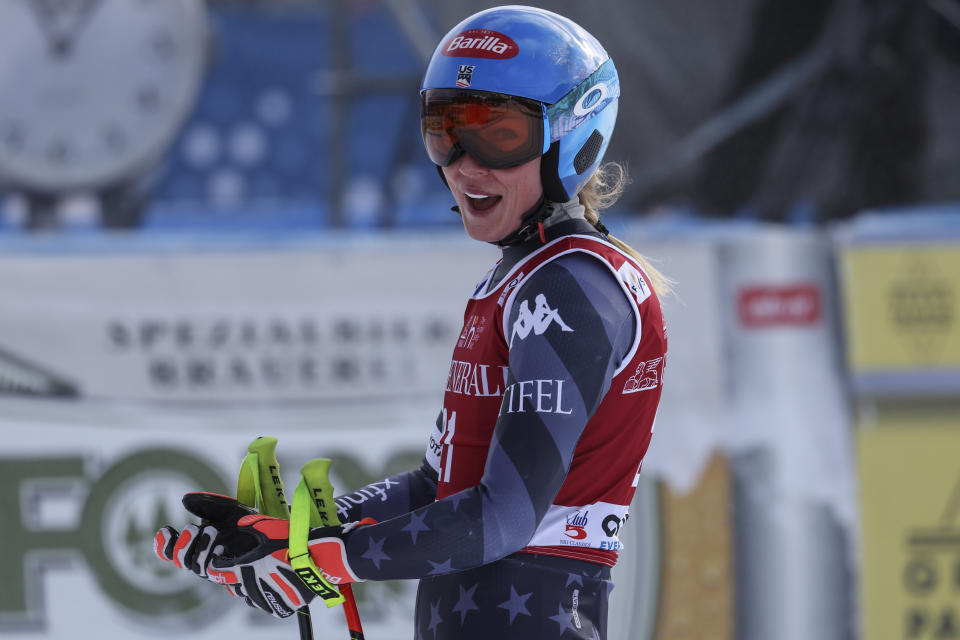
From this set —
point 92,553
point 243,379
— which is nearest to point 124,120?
point 243,379

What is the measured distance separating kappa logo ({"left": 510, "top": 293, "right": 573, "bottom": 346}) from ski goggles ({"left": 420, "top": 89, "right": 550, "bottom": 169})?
30cm

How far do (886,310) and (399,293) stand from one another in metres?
→ 2.05

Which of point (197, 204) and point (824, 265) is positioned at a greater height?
point (197, 204)

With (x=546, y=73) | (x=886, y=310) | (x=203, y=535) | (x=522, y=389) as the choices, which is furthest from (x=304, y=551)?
(x=886, y=310)

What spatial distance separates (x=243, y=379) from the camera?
4.46m

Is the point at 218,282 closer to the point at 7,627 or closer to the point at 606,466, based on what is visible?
the point at 7,627

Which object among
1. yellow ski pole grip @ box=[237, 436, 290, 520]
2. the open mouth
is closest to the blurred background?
yellow ski pole grip @ box=[237, 436, 290, 520]

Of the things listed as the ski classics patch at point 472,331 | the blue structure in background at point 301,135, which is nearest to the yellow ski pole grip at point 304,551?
the ski classics patch at point 472,331

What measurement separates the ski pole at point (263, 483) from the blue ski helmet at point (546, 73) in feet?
2.28

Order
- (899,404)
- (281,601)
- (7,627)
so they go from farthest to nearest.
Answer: (899,404) → (7,627) → (281,601)

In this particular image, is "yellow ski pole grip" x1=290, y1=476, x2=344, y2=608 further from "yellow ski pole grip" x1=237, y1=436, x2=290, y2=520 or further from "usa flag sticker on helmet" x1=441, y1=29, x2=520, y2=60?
"usa flag sticker on helmet" x1=441, y1=29, x2=520, y2=60

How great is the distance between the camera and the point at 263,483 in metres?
2.03

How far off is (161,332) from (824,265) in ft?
9.03

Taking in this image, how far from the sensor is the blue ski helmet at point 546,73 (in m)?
1.90
